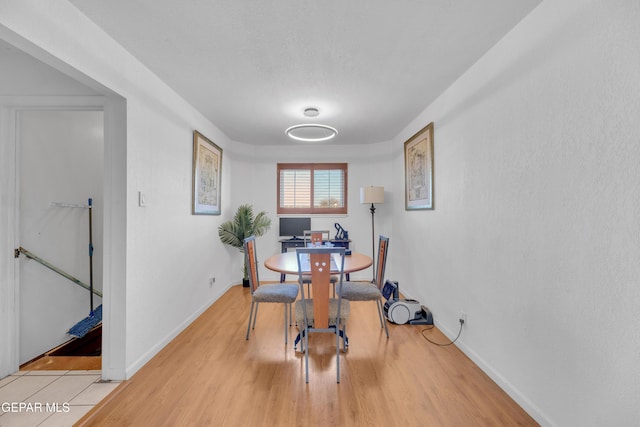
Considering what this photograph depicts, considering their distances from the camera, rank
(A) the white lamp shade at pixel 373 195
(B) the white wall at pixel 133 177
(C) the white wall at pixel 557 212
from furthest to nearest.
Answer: (A) the white lamp shade at pixel 373 195
(B) the white wall at pixel 133 177
(C) the white wall at pixel 557 212

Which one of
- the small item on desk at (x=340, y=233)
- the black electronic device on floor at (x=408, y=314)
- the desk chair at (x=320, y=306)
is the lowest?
the black electronic device on floor at (x=408, y=314)

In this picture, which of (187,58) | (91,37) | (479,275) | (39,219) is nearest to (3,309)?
(39,219)

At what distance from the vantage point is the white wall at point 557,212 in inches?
46.2

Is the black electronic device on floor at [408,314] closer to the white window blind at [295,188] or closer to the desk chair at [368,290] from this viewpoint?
the desk chair at [368,290]

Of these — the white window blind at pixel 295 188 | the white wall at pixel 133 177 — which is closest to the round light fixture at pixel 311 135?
the white window blind at pixel 295 188

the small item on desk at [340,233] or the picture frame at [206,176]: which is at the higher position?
the picture frame at [206,176]

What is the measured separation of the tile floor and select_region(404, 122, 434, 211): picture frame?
11.2 feet

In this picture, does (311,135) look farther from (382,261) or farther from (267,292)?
Result: (267,292)

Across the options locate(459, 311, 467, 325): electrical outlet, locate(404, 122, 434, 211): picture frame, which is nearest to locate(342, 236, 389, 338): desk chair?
locate(459, 311, 467, 325): electrical outlet

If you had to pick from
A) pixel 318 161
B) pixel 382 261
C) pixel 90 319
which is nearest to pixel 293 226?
pixel 318 161

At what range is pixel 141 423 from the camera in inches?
62.6

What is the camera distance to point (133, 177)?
6.97 feet

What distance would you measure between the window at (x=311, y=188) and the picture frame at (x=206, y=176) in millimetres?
1300

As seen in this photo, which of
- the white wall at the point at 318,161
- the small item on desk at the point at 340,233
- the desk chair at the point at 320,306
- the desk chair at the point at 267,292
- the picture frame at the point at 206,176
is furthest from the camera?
the white wall at the point at 318,161
